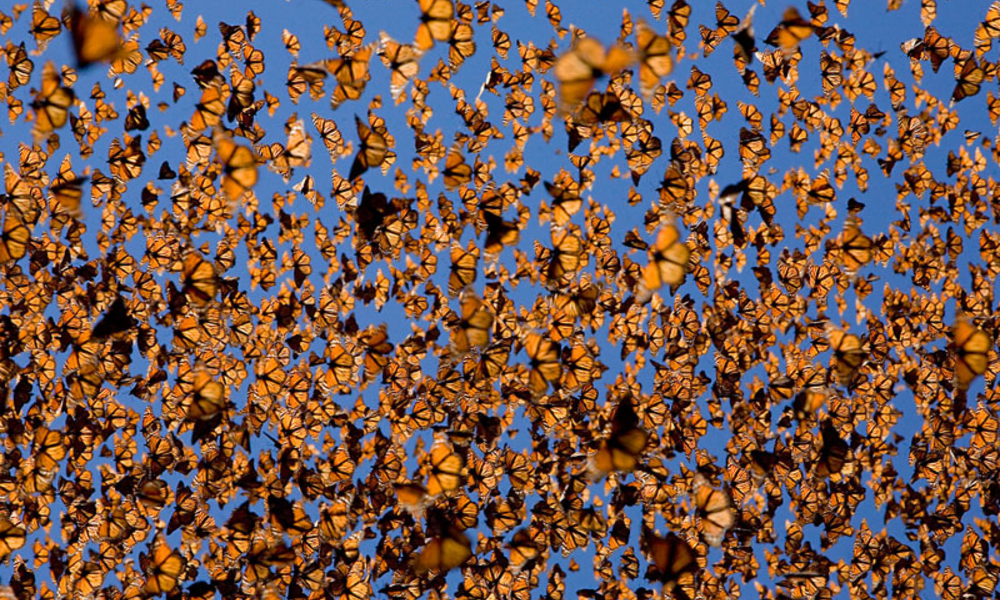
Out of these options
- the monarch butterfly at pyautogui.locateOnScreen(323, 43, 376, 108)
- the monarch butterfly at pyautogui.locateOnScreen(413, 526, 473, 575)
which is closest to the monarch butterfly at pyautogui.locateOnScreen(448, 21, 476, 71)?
the monarch butterfly at pyautogui.locateOnScreen(323, 43, 376, 108)

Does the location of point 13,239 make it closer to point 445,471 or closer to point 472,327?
point 472,327

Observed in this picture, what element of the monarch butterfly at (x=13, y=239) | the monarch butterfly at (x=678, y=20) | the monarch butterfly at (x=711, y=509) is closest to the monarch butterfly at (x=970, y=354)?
the monarch butterfly at (x=711, y=509)

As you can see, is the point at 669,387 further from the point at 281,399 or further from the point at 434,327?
the point at 281,399

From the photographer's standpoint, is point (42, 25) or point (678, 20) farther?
point (678, 20)

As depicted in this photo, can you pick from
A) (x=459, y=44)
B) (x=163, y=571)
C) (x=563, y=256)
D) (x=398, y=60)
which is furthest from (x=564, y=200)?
(x=163, y=571)

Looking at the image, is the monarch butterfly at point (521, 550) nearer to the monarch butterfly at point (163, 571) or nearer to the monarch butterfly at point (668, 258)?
the monarch butterfly at point (668, 258)

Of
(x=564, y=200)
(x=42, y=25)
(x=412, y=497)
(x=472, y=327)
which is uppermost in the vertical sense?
(x=42, y=25)

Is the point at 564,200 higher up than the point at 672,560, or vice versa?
the point at 564,200

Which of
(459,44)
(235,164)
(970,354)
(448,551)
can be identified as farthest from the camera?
(970,354)
